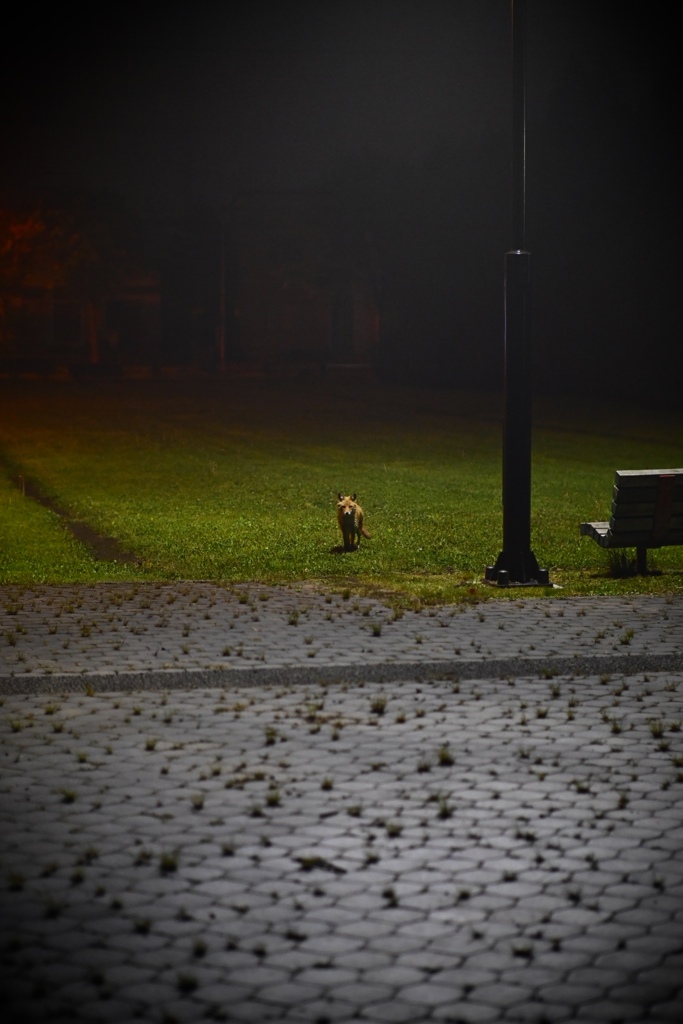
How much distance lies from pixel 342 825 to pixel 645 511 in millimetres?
7846

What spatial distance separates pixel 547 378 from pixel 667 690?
146 ft

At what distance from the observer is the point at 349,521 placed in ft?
48.8

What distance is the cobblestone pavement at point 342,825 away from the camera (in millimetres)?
4414

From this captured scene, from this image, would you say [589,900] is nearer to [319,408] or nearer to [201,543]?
[201,543]

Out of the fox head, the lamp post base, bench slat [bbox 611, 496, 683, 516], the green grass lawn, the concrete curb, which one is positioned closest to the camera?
the concrete curb

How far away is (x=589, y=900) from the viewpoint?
200 inches

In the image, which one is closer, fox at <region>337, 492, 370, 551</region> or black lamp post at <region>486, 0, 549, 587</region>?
black lamp post at <region>486, 0, 549, 587</region>

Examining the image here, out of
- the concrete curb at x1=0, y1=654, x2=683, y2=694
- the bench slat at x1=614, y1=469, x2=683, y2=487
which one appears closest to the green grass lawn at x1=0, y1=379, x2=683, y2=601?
the bench slat at x1=614, y1=469, x2=683, y2=487

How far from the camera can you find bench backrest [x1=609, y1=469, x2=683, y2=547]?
13008 millimetres

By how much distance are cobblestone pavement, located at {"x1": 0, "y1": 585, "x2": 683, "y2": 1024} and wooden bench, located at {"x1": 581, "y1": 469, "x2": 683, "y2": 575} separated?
2.95 metres

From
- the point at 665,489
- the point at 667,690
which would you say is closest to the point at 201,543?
the point at 665,489

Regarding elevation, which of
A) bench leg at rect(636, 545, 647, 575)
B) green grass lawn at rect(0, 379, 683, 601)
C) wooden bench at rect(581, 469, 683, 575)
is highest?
wooden bench at rect(581, 469, 683, 575)

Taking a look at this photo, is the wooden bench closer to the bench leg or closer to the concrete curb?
the bench leg

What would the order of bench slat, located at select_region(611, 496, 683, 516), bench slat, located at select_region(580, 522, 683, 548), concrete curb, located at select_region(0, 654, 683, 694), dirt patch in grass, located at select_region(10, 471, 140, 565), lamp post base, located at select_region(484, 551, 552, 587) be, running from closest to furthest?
concrete curb, located at select_region(0, 654, 683, 694), lamp post base, located at select_region(484, 551, 552, 587), bench slat, located at select_region(611, 496, 683, 516), bench slat, located at select_region(580, 522, 683, 548), dirt patch in grass, located at select_region(10, 471, 140, 565)
